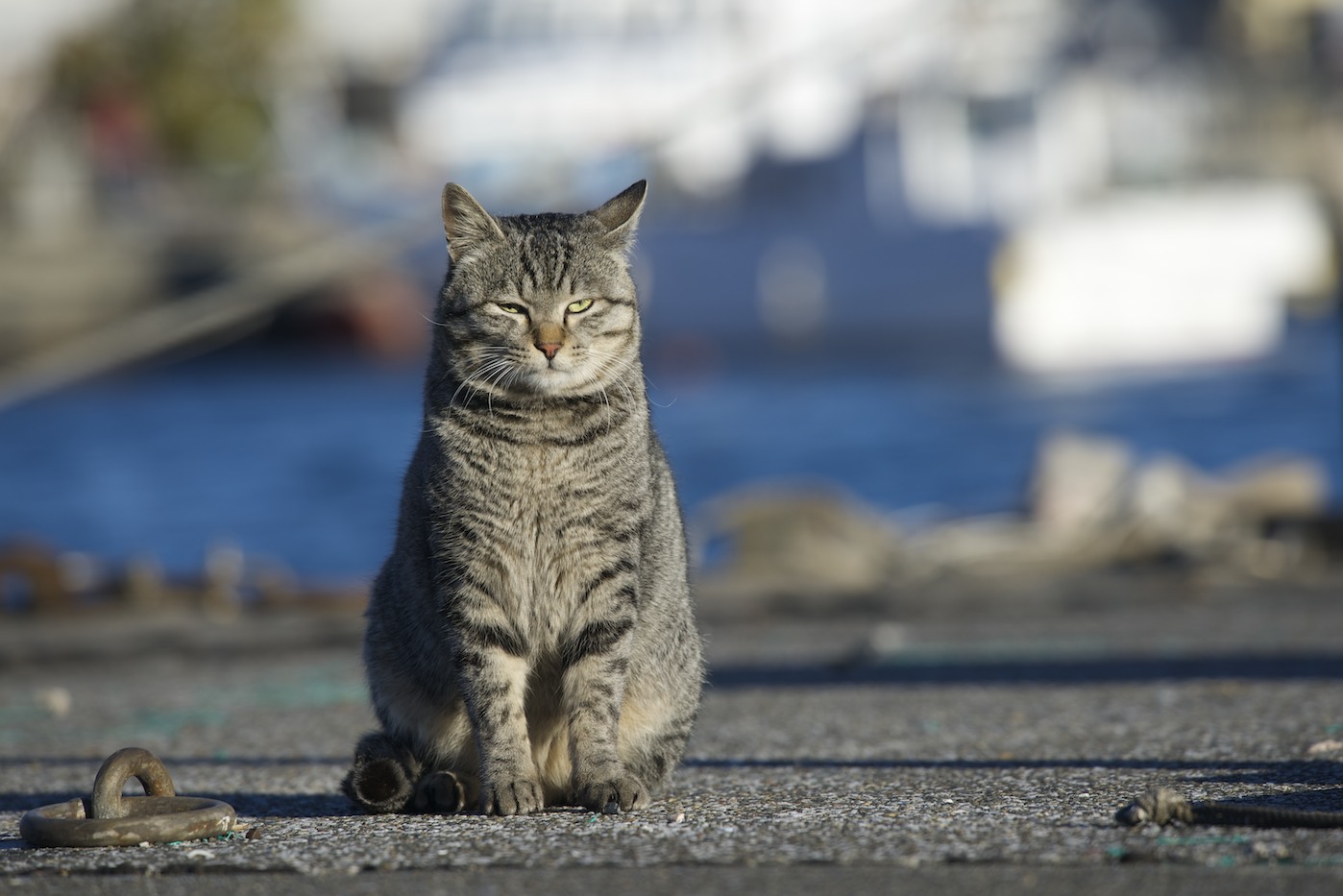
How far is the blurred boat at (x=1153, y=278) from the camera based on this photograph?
22422 millimetres

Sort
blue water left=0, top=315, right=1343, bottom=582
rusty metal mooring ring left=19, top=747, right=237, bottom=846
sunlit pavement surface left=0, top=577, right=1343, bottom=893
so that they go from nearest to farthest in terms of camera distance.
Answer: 1. sunlit pavement surface left=0, top=577, right=1343, bottom=893
2. rusty metal mooring ring left=19, top=747, right=237, bottom=846
3. blue water left=0, top=315, right=1343, bottom=582

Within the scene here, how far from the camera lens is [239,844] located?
98.6 inches

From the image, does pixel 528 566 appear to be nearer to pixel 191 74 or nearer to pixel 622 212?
pixel 622 212

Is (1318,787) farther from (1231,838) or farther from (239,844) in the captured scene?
(239,844)

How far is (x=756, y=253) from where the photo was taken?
25.0 meters

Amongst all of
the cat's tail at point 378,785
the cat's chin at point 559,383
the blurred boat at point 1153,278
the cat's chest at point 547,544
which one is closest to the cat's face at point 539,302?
the cat's chin at point 559,383

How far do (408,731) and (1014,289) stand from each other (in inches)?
814

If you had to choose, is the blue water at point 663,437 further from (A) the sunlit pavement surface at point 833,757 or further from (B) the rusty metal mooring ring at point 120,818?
(B) the rusty metal mooring ring at point 120,818

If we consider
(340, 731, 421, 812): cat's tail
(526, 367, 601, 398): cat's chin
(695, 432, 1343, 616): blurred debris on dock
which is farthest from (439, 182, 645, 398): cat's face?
(695, 432, 1343, 616): blurred debris on dock

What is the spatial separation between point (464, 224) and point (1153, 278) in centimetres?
2117

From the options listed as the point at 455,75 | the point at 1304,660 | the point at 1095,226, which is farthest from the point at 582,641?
the point at 455,75

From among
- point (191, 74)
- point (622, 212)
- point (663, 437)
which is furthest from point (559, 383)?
point (191, 74)

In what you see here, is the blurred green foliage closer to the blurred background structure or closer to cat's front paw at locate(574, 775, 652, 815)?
the blurred background structure

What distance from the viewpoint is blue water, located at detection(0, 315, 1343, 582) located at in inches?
568
